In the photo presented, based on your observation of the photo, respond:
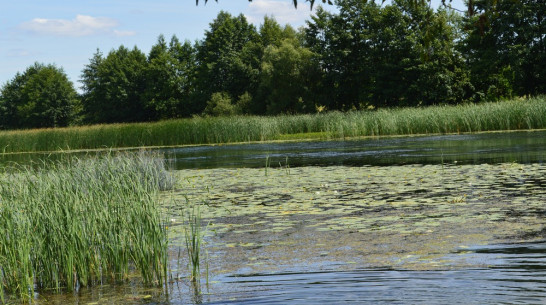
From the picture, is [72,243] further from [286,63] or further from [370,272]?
[286,63]

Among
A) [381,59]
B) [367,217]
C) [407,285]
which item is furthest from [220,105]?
[407,285]

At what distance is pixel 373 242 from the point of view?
771cm

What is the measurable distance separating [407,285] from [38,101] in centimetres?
9473

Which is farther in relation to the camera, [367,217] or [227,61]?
[227,61]

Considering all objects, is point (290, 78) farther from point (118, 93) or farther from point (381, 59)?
→ point (118, 93)

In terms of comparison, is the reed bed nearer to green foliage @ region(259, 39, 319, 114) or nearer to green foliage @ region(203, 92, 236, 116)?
green foliage @ region(259, 39, 319, 114)

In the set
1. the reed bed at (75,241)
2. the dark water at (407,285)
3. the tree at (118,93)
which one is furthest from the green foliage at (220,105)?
the dark water at (407,285)

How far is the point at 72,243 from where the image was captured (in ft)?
21.2

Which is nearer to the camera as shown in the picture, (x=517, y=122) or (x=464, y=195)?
(x=464, y=195)

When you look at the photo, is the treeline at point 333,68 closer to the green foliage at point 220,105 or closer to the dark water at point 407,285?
the green foliage at point 220,105

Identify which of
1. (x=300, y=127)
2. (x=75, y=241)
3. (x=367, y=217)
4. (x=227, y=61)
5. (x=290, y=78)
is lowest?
(x=367, y=217)

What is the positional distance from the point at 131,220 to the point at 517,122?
28772 millimetres

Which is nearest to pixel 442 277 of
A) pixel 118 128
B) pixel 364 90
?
pixel 118 128

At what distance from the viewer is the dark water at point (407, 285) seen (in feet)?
17.8
